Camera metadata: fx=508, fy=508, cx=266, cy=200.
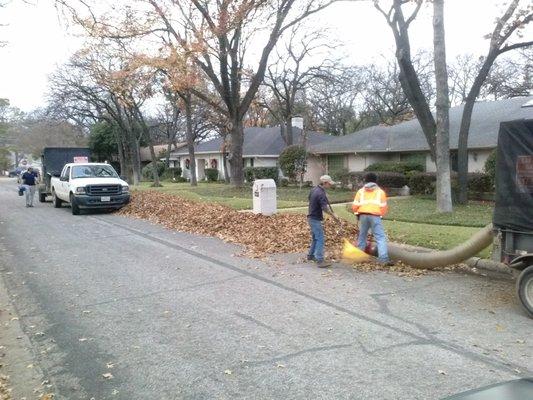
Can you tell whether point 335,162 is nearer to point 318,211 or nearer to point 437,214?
point 437,214

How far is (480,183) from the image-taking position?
2162 cm

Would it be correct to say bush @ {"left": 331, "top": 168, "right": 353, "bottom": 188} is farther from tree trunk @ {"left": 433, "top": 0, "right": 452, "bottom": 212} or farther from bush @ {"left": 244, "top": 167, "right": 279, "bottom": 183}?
tree trunk @ {"left": 433, "top": 0, "right": 452, "bottom": 212}

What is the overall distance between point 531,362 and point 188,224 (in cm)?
1137

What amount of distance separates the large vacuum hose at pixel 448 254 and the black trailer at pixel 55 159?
20.1 m

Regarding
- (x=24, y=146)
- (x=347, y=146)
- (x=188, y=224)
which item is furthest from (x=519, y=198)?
(x=24, y=146)

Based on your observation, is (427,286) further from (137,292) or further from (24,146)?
(24,146)

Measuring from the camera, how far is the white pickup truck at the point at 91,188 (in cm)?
1877

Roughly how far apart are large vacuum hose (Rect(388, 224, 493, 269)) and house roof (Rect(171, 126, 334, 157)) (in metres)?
30.6

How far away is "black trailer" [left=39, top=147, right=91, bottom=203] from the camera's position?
25.1 metres

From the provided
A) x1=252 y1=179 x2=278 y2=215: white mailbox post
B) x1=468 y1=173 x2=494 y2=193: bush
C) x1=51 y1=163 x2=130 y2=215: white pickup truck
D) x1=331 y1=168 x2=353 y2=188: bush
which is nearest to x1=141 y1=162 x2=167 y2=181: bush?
x1=331 y1=168 x2=353 y2=188: bush

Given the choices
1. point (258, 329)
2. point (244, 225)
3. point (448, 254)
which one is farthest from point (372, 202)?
point (244, 225)

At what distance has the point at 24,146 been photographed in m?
78.8

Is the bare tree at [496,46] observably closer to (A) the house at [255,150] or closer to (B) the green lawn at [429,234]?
(B) the green lawn at [429,234]

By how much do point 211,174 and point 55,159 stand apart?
20845 mm
